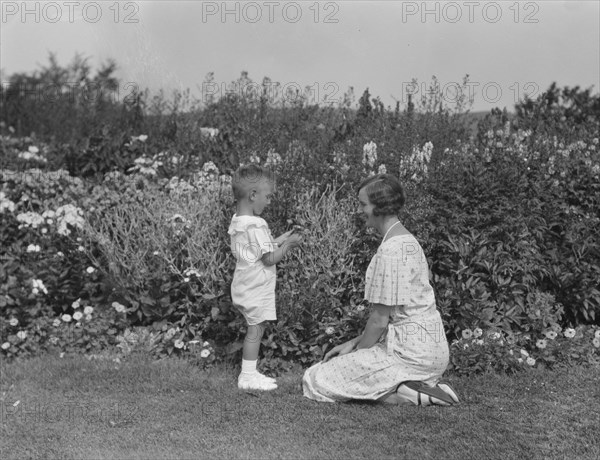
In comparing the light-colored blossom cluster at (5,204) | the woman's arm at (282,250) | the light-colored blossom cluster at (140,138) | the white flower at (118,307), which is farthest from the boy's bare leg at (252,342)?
the light-colored blossom cluster at (140,138)

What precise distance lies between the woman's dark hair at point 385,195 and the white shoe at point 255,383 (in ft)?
4.03

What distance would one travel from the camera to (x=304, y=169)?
18.6 feet

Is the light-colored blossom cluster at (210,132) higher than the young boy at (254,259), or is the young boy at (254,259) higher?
the light-colored blossom cluster at (210,132)

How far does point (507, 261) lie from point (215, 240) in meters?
2.05

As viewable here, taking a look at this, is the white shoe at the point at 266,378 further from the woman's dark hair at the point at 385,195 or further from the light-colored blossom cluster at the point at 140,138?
the light-colored blossom cluster at the point at 140,138

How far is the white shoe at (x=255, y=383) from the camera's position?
453 cm

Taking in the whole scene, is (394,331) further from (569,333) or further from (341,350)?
(569,333)

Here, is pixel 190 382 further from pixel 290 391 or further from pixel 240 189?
pixel 240 189

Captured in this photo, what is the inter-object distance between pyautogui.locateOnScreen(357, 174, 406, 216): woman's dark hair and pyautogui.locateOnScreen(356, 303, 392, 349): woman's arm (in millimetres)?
537

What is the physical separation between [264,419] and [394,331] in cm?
88

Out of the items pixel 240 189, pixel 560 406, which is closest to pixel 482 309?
pixel 560 406

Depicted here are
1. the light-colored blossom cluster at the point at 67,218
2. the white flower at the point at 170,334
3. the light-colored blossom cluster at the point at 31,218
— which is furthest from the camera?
the light-colored blossom cluster at the point at 31,218

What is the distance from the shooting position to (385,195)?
4227 mm

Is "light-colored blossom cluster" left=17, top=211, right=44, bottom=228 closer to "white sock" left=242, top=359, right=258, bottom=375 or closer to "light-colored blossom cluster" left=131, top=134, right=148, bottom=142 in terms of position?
"light-colored blossom cluster" left=131, top=134, right=148, bottom=142
